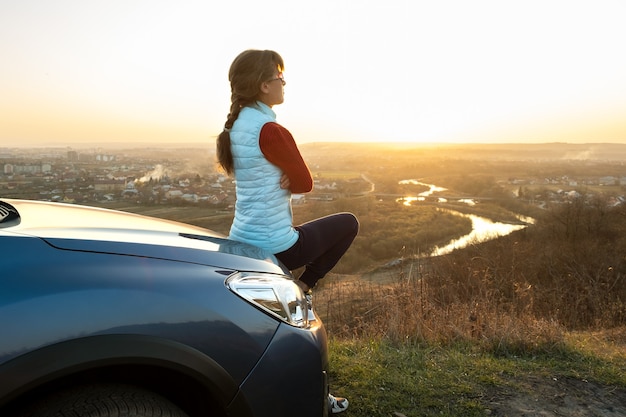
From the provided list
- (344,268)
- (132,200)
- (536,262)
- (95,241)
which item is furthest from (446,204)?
(95,241)

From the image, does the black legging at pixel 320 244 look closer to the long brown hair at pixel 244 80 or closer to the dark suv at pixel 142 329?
the long brown hair at pixel 244 80

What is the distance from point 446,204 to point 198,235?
137 feet

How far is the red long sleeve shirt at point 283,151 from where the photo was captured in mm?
2594

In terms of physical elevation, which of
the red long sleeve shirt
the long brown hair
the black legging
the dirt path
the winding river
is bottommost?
the winding river

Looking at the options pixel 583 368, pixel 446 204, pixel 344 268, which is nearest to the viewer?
pixel 583 368

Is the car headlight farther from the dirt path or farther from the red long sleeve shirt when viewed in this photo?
the dirt path

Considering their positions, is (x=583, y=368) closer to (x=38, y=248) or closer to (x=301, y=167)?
(x=301, y=167)

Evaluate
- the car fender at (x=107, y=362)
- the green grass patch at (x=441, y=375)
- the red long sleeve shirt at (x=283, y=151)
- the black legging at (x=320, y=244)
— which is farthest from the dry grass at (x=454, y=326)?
the car fender at (x=107, y=362)

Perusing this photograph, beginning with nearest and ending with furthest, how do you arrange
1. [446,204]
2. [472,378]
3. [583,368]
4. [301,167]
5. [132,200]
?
1. [301,167]
2. [472,378]
3. [583,368]
4. [132,200]
5. [446,204]

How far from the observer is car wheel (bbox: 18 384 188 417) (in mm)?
1322

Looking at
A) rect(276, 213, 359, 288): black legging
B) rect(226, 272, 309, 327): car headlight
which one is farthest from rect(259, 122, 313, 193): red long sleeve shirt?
rect(226, 272, 309, 327): car headlight

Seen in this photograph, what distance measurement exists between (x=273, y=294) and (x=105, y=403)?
612 millimetres

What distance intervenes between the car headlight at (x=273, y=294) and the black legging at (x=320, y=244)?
923mm

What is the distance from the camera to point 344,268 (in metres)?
22.8
